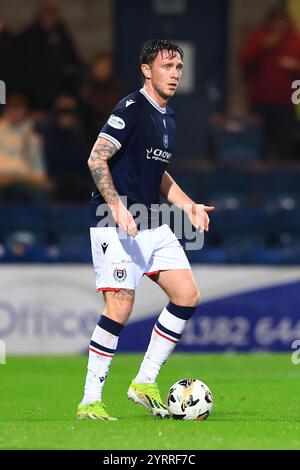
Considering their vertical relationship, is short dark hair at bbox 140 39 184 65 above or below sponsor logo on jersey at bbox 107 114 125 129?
above

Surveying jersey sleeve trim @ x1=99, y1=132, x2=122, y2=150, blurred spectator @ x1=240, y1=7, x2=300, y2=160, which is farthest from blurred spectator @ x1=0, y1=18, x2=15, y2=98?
jersey sleeve trim @ x1=99, y1=132, x2=122, y2=150

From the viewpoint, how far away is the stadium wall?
45.4 ft

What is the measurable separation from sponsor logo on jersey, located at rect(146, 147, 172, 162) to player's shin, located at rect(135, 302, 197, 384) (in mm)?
950

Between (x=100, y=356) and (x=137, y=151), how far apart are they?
4.35 feet

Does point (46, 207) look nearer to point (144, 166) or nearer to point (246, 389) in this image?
point (246, 389)

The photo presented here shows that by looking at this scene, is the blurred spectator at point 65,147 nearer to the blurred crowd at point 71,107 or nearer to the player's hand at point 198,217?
the blurred crowd at point 71,107

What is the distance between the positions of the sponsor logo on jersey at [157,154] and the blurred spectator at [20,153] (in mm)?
7627

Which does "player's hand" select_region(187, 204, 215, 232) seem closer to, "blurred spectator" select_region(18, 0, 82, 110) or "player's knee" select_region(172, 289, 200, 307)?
"player's knee" select_region(172, 289, 200, 307)

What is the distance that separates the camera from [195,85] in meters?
18.6

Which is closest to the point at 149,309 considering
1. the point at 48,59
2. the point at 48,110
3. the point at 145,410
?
the point at 48,110

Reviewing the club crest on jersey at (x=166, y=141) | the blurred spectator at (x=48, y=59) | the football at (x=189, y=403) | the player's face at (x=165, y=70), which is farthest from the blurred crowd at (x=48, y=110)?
the football at (x=189, y=403)

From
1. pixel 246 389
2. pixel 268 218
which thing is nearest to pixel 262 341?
pixel 268 218

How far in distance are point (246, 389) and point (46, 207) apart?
5.46 m

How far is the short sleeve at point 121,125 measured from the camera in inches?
296
